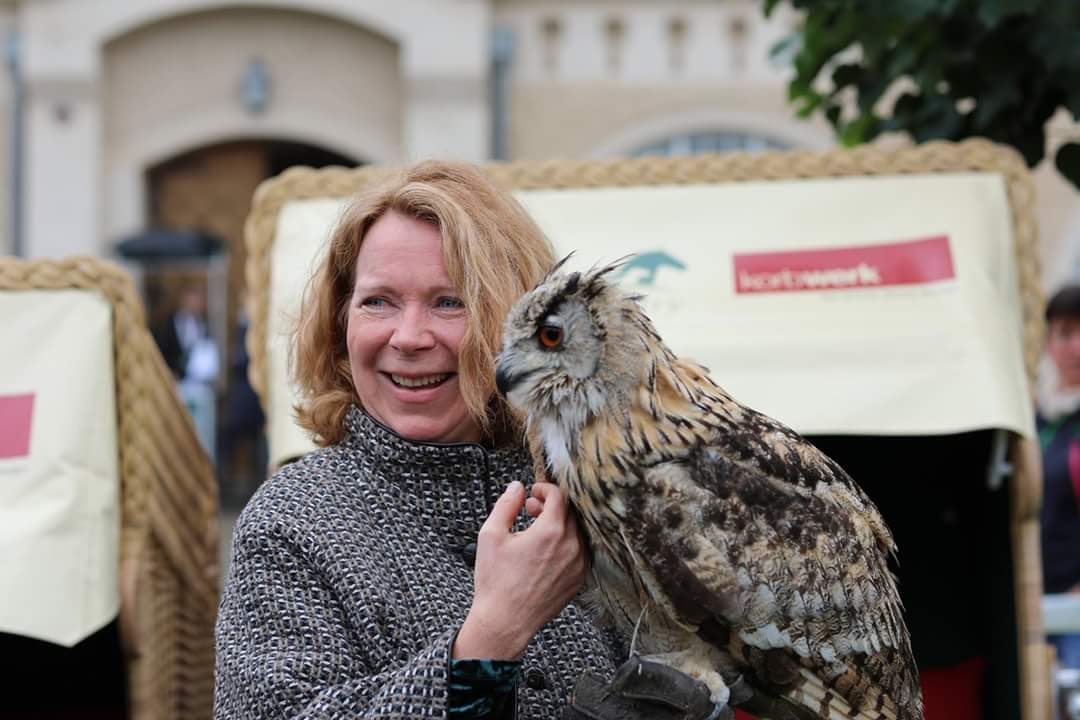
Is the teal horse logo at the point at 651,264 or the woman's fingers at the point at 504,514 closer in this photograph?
the woman's fingers at the point at 504,514

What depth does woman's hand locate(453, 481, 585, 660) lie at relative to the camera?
1.73 meters

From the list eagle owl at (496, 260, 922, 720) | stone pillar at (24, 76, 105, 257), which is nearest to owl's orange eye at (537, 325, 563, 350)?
eagle owl at (496, 260, 922, 720)

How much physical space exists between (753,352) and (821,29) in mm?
1203

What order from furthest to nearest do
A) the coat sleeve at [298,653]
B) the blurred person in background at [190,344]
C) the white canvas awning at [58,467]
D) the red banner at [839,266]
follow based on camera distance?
1. the blurred person in background at [190,344]
2. the red banner at [839,266]
3. the white canvas awning at [58,467]
4. the coat sleeve at [298,653]

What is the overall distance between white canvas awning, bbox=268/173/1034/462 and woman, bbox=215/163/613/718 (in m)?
1.04

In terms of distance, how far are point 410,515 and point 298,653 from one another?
1.07 ft

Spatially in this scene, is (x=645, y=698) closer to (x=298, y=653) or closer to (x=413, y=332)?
(x=298, y=653)

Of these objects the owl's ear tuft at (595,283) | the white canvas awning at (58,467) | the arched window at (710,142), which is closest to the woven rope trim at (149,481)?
the white canvas awning at (58,467)

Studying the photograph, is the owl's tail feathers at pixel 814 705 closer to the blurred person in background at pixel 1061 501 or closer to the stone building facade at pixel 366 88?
the blurred person in background at pixel 1061 501

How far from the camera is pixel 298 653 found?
70.0 inches

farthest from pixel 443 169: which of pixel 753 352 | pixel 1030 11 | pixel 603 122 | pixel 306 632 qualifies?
pixel 603 122

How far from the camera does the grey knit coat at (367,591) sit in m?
1.74

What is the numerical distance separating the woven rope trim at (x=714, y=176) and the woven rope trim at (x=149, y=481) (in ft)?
0.95

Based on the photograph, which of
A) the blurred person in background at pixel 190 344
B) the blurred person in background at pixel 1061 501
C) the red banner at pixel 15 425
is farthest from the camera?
the blurred person in background at pixel 190 344
